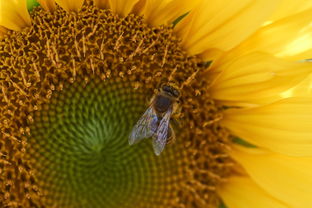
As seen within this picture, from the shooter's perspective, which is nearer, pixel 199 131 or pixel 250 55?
pixel 250 55

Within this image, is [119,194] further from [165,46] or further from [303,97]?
[303,97]

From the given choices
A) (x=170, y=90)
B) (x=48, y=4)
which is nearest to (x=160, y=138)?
(x=170, y=90)

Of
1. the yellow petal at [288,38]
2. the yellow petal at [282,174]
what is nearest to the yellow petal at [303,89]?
the yellow petal at [288,38]

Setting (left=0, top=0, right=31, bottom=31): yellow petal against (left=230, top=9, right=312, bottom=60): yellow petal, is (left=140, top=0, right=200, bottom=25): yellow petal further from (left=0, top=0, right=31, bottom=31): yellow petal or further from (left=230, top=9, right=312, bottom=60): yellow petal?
(left=0, top=0, right=31, bottom=31): yellow petal

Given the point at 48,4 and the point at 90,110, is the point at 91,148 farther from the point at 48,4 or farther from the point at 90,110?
the point at 48,4

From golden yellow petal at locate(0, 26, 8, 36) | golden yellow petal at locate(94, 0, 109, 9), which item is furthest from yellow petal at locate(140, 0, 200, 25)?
golden yellow petal at locate(0, 26, 8, 36)

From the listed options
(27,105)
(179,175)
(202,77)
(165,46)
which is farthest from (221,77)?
(27,105)
